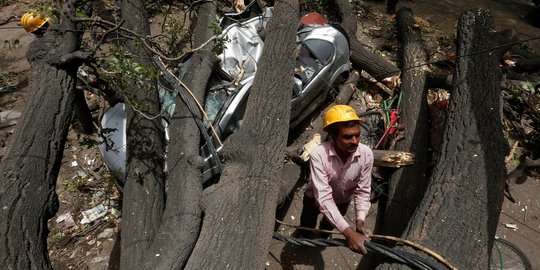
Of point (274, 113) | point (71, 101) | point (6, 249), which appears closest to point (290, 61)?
point (274, 113)

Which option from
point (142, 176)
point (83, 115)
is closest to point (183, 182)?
point (142, 176)

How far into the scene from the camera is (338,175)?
134 inches

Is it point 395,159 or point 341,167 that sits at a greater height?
point 341,167

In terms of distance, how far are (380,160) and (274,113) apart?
5.36ft

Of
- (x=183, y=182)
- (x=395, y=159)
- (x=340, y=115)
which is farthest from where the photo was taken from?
(x=395, y=159)

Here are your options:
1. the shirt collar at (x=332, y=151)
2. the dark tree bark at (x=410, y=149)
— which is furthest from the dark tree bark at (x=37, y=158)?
the dark tree bark at (x=410, y=149)

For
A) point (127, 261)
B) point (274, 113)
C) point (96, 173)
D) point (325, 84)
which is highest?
point (274, 113)

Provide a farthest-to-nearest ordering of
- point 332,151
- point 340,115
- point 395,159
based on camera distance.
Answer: point 395,159
point 332,151
point 340,115

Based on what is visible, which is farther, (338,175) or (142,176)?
(142,176)

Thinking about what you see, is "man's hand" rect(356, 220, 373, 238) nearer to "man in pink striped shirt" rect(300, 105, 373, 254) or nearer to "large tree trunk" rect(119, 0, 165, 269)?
"man in pink striped shirt" rect(300, 105, 373, 254)

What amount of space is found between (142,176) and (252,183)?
4.35ft

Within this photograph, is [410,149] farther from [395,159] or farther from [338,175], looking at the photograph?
[338,175]

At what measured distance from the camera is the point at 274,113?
3.97 m

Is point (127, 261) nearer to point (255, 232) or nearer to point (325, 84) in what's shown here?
point (255, 232)
